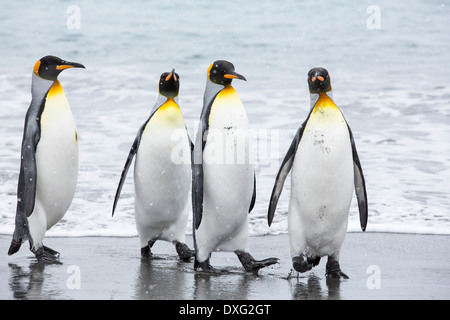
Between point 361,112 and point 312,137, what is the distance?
7.69 m

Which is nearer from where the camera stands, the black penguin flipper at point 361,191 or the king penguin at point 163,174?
the black penguin flipper at point 361,191

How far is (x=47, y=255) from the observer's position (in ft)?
14.0

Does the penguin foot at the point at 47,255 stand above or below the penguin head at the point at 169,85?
below

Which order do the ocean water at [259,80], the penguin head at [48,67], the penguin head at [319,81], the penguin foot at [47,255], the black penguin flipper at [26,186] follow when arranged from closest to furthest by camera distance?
the penguin head at [319,81] < the penguin foot at [47,255] < the black penguin flipper at [26,186] < the penguin head at [48,67] < the ocean water at [259,80]

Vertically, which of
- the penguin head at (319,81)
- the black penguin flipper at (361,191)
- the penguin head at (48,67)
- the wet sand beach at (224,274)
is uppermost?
the penguin head at (48,67)

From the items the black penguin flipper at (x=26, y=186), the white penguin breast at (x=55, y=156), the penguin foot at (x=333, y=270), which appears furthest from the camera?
the white penguin breast at (x=55, y=156)

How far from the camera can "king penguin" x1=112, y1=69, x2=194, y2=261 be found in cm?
453

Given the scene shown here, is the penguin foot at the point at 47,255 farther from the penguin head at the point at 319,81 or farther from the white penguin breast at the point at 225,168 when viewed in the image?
the penguin head at the point at 319,81

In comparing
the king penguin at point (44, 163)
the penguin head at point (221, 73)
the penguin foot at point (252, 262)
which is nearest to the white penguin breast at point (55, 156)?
the king penguin at point (44, 163)

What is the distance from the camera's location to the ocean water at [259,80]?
21.0 feet

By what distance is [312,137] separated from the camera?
13.0 ft

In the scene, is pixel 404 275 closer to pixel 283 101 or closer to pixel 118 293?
pixel 118 293

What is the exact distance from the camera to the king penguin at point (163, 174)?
4.53m

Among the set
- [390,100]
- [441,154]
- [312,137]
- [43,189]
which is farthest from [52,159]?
[390,100]
